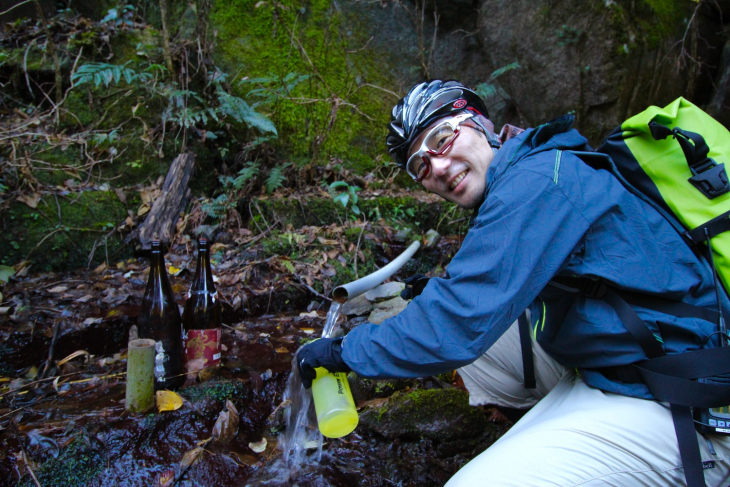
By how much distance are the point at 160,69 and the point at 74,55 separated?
1.15 m

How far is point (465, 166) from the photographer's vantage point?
202 centimetres

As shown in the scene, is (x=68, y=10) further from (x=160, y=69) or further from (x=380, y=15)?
(x=380, y=15)

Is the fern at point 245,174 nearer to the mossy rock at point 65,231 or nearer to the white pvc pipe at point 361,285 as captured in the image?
the mossy rock at point 65,231

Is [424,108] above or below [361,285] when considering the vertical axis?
above

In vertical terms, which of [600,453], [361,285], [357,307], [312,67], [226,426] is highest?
[312,67]

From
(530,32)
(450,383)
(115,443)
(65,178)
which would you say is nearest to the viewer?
(115,443)

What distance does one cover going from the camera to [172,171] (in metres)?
5.17

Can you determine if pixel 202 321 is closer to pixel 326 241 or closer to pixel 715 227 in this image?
pixel 326 241

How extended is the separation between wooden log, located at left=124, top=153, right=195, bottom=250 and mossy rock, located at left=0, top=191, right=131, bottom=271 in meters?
0.23

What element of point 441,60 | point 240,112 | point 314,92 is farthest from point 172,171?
point 441,60

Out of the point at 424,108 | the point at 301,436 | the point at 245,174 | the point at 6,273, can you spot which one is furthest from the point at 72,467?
the point at 245,174

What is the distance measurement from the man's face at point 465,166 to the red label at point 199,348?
5.66ft

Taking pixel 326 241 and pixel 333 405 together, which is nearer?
pixel 333 405

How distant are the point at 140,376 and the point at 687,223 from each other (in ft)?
8.75
